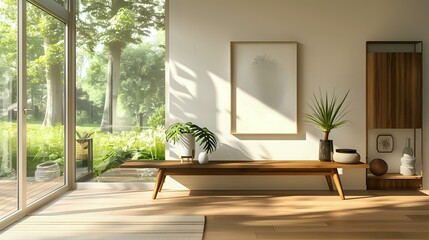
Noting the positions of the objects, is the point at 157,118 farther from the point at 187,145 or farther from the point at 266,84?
the point at 266,84

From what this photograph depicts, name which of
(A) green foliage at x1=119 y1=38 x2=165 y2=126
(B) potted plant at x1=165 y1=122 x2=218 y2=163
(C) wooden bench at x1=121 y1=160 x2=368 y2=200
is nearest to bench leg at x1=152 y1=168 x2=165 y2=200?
(C) wooden bench at x1=121 y1=160 x2=368 y2=200

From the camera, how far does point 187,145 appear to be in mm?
4719

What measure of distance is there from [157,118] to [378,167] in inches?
106

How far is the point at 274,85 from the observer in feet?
16.6

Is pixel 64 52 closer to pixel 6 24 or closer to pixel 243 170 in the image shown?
pixel 6 24

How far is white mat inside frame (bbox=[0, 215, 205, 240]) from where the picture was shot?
326 centimetres

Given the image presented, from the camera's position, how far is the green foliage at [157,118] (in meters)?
5.20

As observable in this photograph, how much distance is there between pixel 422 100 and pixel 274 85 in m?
1.78

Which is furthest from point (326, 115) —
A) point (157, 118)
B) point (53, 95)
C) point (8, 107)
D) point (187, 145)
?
point (8, 107)

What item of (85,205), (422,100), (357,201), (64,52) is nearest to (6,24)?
(64,52)

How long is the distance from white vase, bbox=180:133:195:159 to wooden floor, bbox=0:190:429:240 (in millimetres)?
472

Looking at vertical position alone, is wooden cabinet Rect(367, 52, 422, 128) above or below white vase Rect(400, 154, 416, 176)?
above

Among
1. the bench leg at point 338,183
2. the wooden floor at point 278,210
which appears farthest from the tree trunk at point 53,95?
the bench leg at point 338,183

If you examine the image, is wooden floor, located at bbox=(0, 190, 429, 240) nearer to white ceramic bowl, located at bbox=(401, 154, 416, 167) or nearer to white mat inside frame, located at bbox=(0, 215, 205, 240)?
white mat inside frame, located at bbox=(0, 215, 205, 240)
